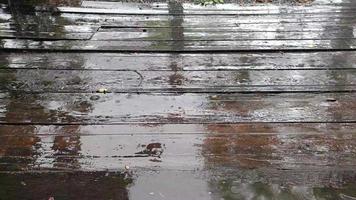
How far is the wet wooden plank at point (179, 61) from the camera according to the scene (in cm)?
376

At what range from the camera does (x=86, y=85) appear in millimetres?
3430

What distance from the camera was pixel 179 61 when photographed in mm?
3887

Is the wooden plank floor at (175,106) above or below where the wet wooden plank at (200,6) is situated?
below

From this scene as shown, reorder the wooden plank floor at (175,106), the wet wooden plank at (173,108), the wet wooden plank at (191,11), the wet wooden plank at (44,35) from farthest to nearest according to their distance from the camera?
the wet wooden plank at (191,11)
the wet wooden plank at (44,35)
the wet wooden plank at (173,108)
the wooden plank floor at (175,106)

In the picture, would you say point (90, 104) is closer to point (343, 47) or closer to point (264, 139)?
point (264, 139)

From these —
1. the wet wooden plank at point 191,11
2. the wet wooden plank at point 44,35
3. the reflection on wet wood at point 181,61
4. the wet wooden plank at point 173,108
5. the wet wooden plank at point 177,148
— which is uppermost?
the wet wooden plank at point 191,11

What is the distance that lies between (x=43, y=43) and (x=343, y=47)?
8.99 feet

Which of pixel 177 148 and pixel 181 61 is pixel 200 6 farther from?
pixel 177 148

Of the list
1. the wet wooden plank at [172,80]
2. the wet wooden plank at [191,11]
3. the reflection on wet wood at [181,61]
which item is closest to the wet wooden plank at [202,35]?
the reflection on wet wood at [181,61]

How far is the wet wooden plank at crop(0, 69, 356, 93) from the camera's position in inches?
133

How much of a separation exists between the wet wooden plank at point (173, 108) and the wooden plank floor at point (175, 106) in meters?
0.01

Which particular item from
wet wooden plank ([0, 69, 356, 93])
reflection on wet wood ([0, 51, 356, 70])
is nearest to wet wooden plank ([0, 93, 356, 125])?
wet wooden plank ([0, 69, 356, 93])

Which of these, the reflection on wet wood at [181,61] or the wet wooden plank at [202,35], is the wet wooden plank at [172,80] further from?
the wet wooden plank at [202,35]

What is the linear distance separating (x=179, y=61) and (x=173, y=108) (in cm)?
89
